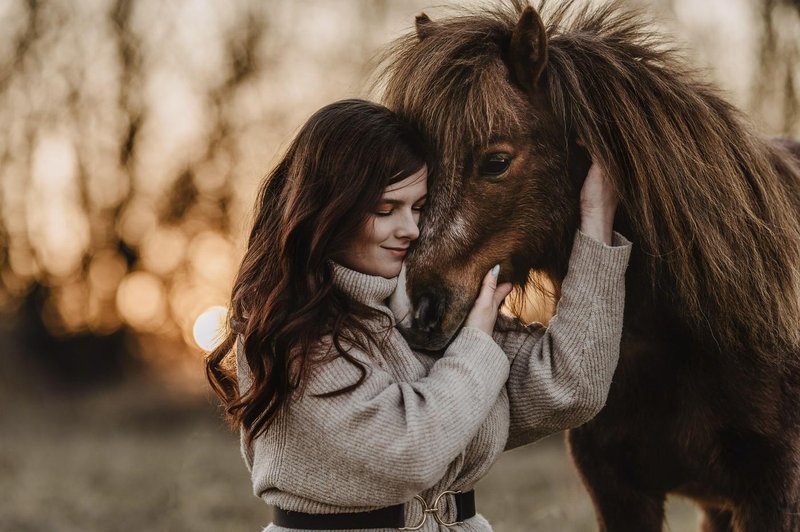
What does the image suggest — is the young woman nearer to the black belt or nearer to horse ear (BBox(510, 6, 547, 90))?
the black belt

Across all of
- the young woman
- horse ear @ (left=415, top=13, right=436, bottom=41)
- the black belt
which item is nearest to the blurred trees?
horse ear @ (left=415, top=13, right=436, bottom=41)

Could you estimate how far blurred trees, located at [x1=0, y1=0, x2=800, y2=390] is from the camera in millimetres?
12945

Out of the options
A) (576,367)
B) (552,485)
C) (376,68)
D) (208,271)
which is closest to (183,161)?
(208,271)

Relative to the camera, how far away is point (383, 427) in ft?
6.76

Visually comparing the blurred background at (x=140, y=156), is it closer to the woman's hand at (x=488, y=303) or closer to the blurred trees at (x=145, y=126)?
the blurred trees at (x=145, y=126)

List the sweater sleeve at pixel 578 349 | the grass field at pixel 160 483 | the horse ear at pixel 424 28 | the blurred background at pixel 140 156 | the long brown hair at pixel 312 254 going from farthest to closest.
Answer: the blurred background at pixel 140 156
the grass field at pixel 160 483
the horse ear at pixel 424 28
the sweater sleeve at pixel 578 349
the long brown hair at pixel 312 254

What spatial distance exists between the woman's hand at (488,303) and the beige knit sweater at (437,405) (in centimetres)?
4

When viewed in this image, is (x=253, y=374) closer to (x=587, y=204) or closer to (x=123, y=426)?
(x=587, y=204)

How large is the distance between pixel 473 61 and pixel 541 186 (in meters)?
0.41

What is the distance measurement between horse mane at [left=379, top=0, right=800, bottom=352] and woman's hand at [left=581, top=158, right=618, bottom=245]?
0.13ft

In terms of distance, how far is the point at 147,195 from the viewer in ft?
43.8

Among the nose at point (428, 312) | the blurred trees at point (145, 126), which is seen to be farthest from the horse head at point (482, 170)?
the blurred trees at point (145, 126)

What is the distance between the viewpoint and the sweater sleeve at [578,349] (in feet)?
7.44

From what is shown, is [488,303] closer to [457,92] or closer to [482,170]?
[482,170]
